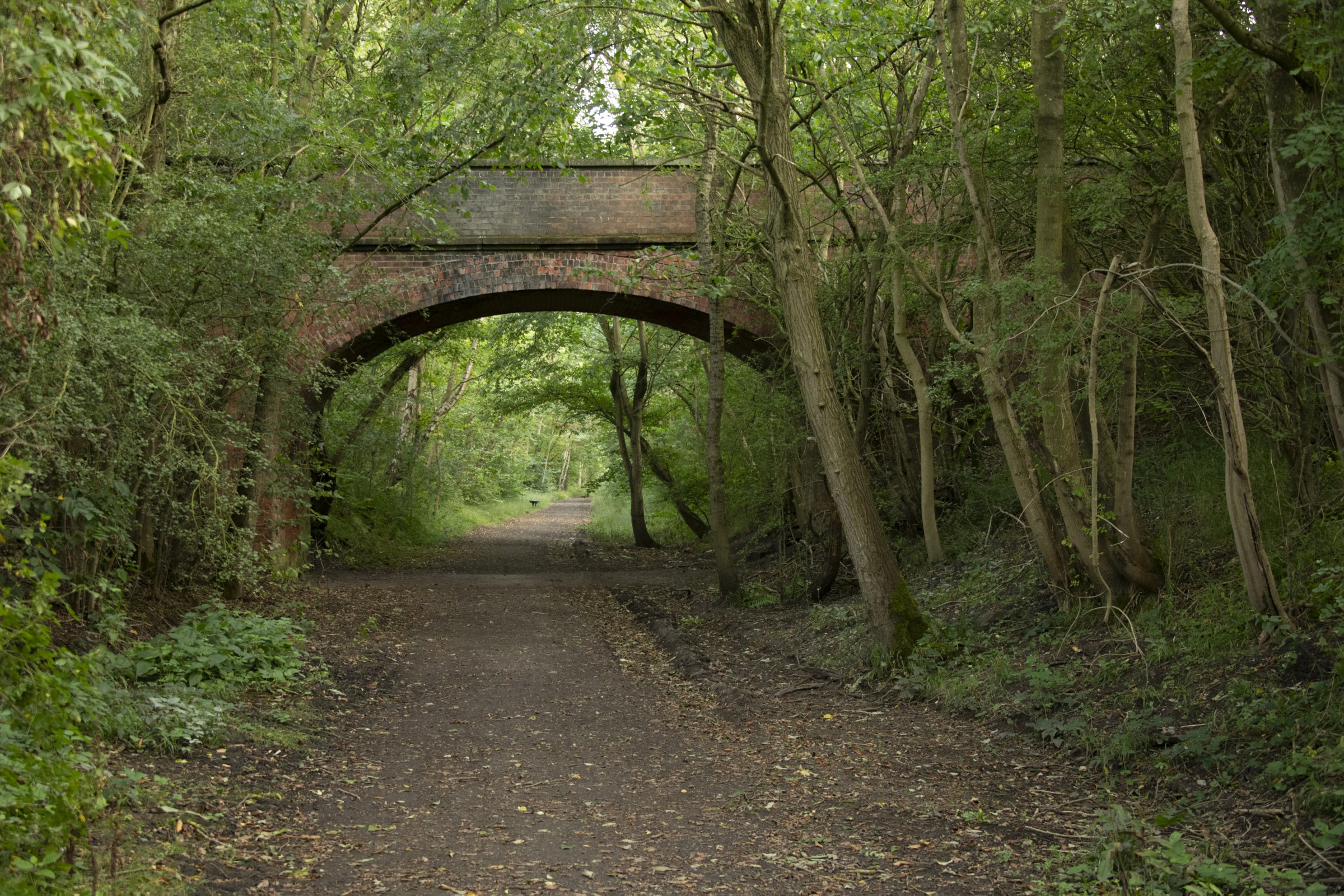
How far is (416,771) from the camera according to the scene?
585cm

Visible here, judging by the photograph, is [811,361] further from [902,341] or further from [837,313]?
[837,313]

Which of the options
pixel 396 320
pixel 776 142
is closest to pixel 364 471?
pixel 396 320

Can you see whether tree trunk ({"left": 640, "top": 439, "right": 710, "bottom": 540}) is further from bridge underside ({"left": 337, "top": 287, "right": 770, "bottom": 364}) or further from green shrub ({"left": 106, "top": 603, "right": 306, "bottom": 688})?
green shrub ({"left": 106, "top": 603, "right": 306, "bottom": 688})

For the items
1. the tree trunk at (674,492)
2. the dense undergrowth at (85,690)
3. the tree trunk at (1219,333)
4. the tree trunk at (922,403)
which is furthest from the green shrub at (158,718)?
the tree trunk at (674,492)

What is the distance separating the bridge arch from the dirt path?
4830 mm

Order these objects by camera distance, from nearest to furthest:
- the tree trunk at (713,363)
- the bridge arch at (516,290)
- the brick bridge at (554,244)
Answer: the tree trunk at (713,363), the bridge arch at (516,290), the brick bridge at (554,244)

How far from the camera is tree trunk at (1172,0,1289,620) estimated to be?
548 centimetres

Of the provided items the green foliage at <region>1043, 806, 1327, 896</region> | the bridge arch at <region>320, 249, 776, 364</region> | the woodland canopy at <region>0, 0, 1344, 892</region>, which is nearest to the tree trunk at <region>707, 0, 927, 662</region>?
the woodland canopy at <region>0, 0, 1344, 892</region>

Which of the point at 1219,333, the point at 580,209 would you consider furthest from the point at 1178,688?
the point at 580,209

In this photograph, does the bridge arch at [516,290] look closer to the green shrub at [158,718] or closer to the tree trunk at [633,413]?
the tree trunk at [633,413]

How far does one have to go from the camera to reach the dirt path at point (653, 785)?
4297 mm

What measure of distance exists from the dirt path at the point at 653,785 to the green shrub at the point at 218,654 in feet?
2.05

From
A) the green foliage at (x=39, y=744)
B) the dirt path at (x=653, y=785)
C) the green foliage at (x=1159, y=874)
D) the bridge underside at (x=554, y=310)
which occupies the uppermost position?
the bridge underside at (x=554, y=310)

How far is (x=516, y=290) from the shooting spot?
13445 mm
